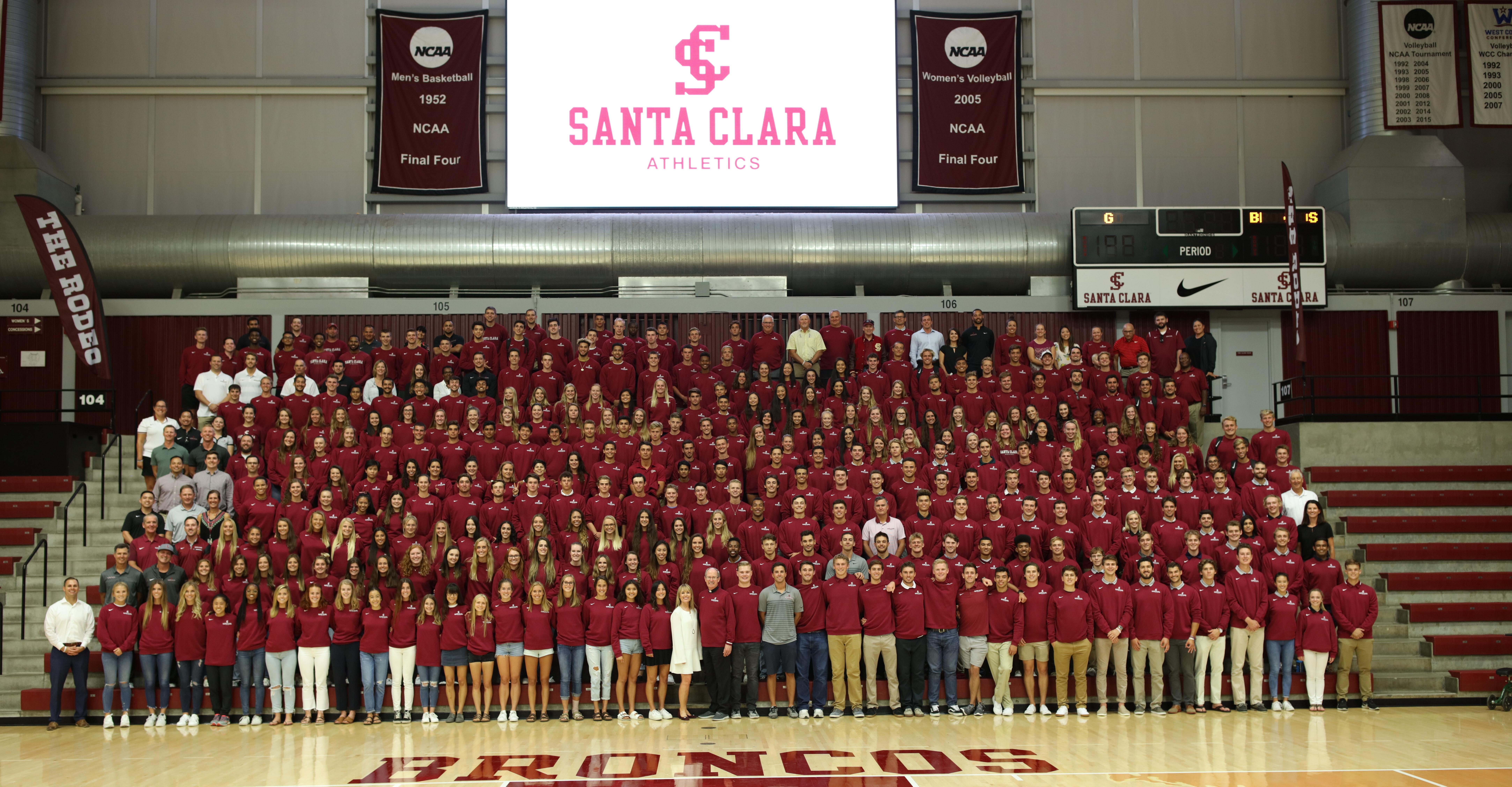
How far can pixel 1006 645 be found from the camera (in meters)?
12.7

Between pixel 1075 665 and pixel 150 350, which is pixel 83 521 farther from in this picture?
pixel 1075 665

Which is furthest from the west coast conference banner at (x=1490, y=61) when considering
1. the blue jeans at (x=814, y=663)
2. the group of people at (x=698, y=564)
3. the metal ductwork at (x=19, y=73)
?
the metal ductwork at (x=19, y=73)

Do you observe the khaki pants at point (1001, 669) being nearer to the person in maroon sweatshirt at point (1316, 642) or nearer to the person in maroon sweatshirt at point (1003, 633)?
the person in maroon sweatshirt at point (1003, 633)

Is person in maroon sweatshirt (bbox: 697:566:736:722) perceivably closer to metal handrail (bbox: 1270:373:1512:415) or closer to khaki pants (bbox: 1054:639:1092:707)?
khaki pants (bbox: 1054:639:1092:707)

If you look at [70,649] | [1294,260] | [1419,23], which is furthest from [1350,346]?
[70,649]

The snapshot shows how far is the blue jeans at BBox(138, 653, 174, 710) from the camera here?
41.0 feet

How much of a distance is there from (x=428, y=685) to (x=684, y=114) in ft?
40.8

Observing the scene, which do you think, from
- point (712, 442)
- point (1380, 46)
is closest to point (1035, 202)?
point (1380, 46)

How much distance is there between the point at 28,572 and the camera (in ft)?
48.2

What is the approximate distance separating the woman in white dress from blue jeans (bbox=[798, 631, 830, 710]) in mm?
1162

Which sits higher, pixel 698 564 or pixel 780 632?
pixel 698 564

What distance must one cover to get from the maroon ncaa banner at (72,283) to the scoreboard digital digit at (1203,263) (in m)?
16.1

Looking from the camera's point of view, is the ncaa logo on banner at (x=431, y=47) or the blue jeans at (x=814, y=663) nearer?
the blue jeans at (x=814, y=663)

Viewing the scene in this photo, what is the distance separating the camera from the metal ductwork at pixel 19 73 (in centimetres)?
2014
